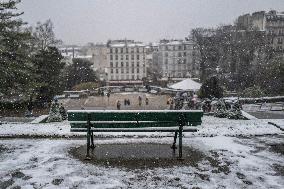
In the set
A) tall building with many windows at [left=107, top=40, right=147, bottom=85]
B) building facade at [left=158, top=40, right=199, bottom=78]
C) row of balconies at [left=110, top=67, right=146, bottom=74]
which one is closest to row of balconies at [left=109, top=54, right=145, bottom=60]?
tall building with many windows at [left=107, top=40, right=147, bottom=85]

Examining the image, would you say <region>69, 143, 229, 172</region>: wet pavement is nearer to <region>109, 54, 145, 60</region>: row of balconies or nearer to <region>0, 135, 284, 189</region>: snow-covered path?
<region>0, 135, 284, 189</region>: snow-covered path

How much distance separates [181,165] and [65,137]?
469cm

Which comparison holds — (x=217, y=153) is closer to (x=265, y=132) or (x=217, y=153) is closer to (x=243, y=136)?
(x=243, y=136)

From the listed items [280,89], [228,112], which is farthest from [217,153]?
[280,89]

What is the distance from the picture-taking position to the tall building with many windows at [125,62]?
105938 mm

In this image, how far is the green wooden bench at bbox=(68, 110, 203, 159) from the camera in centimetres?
923

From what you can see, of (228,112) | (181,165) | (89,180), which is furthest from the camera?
(228,112)

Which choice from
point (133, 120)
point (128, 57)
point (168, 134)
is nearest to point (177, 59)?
point (128, 57)

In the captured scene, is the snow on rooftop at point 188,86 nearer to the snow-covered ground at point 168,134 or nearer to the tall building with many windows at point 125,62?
the snow-covered ground at point 168,134

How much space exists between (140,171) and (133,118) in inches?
62.4

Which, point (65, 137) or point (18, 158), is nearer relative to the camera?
Answer: point (18, 158)

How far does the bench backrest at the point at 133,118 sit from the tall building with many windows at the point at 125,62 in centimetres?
9552

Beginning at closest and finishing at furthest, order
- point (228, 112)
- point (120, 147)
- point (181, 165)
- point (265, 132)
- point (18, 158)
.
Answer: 1. point (181, 165)
2. point (18, 158)
3. point (120, 147)
4. point (265, 132)
5. point (228, 112)

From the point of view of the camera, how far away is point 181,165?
8695mm
